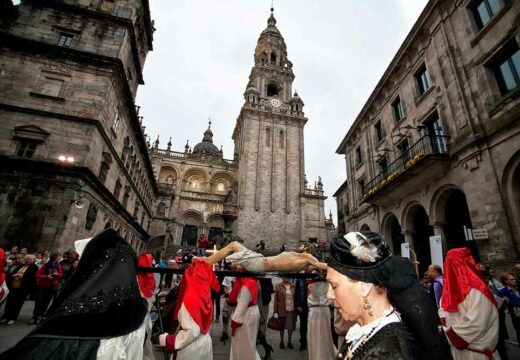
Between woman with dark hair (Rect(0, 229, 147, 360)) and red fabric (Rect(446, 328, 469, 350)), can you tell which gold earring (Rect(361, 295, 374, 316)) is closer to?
woman with dark hair (Rect(0, 229, 147, 360))

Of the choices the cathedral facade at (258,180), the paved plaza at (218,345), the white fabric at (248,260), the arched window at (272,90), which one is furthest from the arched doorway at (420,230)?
the arched window at (272,90)

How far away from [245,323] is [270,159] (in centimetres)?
3306

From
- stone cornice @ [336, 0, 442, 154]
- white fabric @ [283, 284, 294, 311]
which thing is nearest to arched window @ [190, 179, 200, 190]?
stone cornice @ [336, 0, 442, 154]

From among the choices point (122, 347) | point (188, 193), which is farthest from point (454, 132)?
point (188, 193)

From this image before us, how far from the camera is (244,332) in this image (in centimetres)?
457

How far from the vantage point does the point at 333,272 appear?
1.65 metres

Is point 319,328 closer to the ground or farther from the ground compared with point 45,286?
closer to the ground

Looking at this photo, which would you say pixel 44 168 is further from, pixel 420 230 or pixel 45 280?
pixel 420 230

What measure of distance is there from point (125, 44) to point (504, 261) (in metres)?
20.2

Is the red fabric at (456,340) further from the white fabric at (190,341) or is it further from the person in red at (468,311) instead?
the white fabric at (190,341)

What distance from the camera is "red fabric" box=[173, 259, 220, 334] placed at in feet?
10.1

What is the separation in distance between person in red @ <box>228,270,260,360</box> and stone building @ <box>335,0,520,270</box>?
8.48 meters

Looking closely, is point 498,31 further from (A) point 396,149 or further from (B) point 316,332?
(B) point 316,332

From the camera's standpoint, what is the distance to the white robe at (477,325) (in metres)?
3.40
